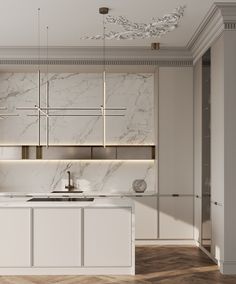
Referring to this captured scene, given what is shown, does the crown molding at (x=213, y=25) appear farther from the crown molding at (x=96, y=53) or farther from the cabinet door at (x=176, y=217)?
the cabinet door at (x=176, y=217)

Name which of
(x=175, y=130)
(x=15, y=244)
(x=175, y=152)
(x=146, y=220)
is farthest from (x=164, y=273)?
(x=175, y=130)

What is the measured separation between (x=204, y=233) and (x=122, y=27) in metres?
2.84

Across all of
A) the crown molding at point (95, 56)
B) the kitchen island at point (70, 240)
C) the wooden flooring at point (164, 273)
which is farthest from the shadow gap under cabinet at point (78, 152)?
the kitchen island at point (70, 240)

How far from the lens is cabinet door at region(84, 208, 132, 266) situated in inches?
214

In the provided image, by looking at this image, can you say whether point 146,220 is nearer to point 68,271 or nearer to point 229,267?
point 229,267

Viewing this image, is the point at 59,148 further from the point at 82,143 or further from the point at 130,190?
the point at 130,190

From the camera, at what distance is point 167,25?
243 inches

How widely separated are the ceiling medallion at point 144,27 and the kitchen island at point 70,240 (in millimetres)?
2163

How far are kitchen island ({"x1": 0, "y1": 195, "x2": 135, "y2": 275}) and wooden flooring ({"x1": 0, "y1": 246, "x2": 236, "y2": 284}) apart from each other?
0.37 feet

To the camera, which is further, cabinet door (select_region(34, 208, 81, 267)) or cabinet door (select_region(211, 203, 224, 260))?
cabinet door (select_region(211, 203, 224, 260))

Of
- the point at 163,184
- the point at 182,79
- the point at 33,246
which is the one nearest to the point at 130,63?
the point at 182,79

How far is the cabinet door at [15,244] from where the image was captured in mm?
5438

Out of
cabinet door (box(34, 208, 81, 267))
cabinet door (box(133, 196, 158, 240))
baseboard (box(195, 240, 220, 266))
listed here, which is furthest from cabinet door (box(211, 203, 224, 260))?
cabinet door (box(34, 208, 81, 267))

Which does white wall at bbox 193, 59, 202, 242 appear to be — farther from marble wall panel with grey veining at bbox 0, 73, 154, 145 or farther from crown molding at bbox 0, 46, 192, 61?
marble wall panel with grey veining at bbox 0, 73, 154, 145
